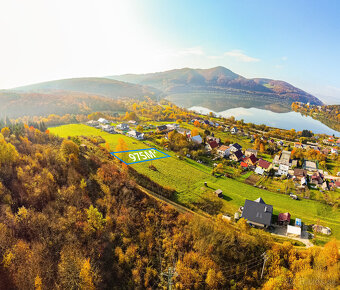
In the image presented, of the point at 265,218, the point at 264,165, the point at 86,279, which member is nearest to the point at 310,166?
the point at 264,165

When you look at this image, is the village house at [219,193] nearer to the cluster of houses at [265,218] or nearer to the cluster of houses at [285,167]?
the cluster of houses at [265,218]

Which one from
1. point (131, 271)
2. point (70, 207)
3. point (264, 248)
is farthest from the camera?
point (70, 207)

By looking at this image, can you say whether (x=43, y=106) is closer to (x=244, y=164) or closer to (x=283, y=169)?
(x=244, y=164)

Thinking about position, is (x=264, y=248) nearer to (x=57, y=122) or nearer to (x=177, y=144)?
(x=177, y=144)

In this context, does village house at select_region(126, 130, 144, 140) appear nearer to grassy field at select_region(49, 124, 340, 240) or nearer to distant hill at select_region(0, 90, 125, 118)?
grassy field at select_region(49, 124, 340, 240)

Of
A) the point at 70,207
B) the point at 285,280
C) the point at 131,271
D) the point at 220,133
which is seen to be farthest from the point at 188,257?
the point at 220,133

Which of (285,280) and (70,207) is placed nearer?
(285,280)

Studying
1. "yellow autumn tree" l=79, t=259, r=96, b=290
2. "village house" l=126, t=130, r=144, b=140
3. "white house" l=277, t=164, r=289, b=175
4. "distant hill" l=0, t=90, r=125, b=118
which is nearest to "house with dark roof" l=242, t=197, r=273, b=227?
"white house" l=277, t=164, r=289, b=175
